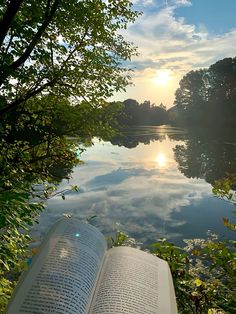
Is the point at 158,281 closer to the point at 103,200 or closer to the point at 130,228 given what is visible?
the point at 130,228

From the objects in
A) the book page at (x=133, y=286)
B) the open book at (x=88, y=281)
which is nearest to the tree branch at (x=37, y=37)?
the open book at (x=88, y=281)

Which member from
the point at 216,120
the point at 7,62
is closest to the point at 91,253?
the point at 7,62

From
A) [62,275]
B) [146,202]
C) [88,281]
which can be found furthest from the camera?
[146,202]

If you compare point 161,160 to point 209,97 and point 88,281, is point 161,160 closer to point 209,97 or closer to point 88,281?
point 88,281

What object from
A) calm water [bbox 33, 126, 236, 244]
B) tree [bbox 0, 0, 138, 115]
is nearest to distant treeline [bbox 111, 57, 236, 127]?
calm water [bbox 33, 126, 236, 244]

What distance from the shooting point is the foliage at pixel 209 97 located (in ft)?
274

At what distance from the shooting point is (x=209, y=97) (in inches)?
3656

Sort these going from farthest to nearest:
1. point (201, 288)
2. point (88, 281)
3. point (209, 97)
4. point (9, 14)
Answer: point (209, 97) → point (9, 14) → point (201, 288) → point (88, 281)

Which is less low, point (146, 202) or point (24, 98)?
point (24, 98)

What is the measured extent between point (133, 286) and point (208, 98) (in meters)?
96.1

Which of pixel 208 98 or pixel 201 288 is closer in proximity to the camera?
pixel 201 288

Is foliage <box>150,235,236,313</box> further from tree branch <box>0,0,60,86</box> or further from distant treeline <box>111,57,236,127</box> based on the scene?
distant treeline <box>111,57,236,127</box>

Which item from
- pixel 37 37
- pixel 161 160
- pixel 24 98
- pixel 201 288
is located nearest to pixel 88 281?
pixel 201 288

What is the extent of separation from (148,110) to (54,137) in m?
120
